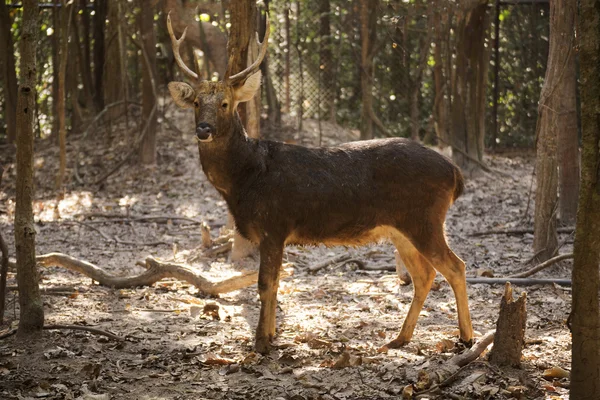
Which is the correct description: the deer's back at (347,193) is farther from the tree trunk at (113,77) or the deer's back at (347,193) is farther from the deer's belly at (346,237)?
the tree trunk at (113,77)

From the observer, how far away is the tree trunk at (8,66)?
1566 centimetres

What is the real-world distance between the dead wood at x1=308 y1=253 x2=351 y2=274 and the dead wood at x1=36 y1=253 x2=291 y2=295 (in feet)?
5.30

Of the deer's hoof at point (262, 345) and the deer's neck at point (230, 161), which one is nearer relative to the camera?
the deer's hoof at point (262, 345)

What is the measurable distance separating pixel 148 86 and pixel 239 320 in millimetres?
8134

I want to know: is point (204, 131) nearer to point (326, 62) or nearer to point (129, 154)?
point (129, 154)

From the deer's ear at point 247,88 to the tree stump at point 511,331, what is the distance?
275 cm

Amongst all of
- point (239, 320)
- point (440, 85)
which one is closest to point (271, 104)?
point (440, 85)

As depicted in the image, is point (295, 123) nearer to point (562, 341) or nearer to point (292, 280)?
point (292, 280)

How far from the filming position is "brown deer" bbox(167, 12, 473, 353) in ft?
21.9

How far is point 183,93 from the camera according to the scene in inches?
275

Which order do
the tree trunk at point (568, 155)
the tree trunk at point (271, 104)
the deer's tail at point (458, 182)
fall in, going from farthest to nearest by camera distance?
1. the tree trunk at point (271, 104)
2. the tree trunk at point (568, 155)
3. the deer's tail at point (458, 182)

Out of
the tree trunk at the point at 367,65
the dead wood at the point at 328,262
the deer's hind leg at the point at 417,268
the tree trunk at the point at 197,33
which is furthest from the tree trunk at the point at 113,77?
the deer's hind leg at the point at 417,268

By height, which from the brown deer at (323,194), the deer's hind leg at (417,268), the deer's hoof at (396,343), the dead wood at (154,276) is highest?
the brown deer at (323,194)

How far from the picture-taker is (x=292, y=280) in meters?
9.16
